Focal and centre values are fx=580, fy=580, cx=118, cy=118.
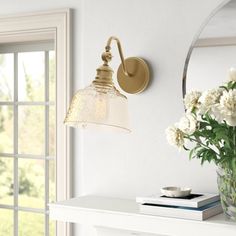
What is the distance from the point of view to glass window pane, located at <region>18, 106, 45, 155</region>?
10.8 feet

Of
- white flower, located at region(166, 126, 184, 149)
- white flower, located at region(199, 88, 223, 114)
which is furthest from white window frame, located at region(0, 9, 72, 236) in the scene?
white flower, located at region(199, 88, 223, 114)

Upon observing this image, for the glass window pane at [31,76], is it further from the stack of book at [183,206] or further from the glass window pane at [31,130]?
the stack of book at [183,206]

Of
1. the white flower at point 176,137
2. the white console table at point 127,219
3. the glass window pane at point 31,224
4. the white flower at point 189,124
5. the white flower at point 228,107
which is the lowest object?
the glass window pane at point 31,224

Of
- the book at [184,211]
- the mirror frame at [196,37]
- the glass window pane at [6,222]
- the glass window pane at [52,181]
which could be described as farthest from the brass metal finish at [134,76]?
the glass window pane at [6,222]

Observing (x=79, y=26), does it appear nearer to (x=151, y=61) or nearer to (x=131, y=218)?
(x=151, y=61)

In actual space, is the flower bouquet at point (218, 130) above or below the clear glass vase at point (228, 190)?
above

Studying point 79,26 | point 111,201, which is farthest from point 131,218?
point 79,26

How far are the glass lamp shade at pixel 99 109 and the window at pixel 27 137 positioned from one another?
1085 mm

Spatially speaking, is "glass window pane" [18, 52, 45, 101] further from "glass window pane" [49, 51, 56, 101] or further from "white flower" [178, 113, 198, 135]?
"white flower" [178, 113, 198, 135]

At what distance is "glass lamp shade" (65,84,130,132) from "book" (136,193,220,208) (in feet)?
0.93

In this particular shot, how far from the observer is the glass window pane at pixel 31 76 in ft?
10.8

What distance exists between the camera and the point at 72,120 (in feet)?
7.04

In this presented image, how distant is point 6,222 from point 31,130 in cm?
56

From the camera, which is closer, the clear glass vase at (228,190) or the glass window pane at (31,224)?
the clear glass vase at (228,190)
